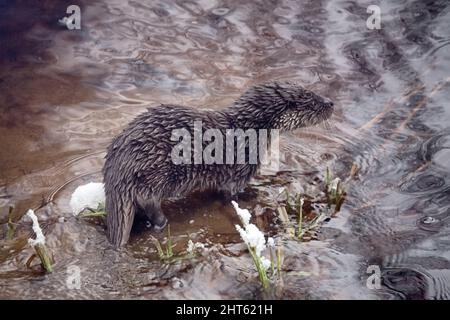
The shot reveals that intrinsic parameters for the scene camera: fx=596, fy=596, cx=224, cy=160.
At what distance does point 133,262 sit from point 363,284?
1261 millimetres

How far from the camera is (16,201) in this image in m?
4.01

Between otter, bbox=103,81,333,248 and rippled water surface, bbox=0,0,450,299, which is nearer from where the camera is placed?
rippled water surface, bbox=0,0,450,299

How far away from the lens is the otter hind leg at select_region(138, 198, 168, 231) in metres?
3.61

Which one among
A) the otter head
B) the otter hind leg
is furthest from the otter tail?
the otter head

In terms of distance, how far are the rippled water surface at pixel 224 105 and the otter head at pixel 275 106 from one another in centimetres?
34

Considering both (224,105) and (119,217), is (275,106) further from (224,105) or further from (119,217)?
(119,217)

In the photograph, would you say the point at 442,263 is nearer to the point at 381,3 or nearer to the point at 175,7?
the point at 381,3

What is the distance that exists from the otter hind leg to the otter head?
2.70 feet

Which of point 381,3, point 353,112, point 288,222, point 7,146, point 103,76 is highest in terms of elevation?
point 381,3

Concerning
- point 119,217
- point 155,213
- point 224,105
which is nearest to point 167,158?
point 155,213

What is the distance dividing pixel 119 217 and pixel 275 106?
135cm

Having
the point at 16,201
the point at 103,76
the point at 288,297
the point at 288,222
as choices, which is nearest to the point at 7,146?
the point at 16,201

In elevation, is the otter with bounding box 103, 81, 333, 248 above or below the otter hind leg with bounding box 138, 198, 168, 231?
above

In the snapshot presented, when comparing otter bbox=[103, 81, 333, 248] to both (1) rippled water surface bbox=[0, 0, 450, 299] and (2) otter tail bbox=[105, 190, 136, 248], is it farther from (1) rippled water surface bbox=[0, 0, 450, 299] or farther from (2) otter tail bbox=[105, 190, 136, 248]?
(1) rippled water surface bbox=[0, 0, 450, 299]
